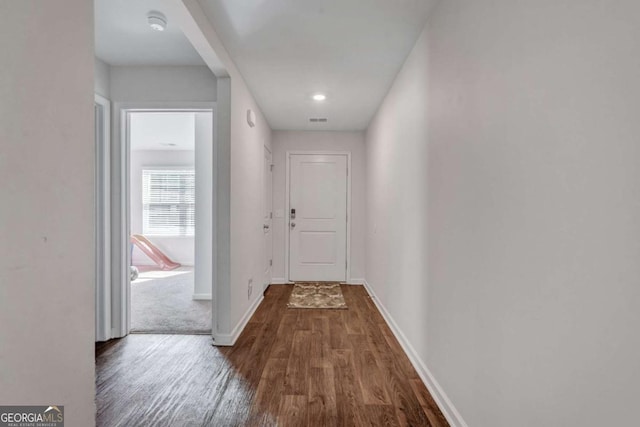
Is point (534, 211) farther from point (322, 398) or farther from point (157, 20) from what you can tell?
point (157, 20)

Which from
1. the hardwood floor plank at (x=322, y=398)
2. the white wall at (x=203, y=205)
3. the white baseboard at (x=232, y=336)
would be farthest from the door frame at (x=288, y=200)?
the hardwood floor plank at (x=322, y=398)

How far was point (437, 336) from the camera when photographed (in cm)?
192

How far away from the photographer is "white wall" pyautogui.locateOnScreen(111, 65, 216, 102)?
9.45 feet

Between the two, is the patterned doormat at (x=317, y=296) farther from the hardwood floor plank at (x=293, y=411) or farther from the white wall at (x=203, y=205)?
the hardwood floor plank at (x=293, y=411)

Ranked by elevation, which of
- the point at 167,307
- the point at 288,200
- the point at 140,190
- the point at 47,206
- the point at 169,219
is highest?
the point at 140,190

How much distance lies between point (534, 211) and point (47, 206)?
1.48 m

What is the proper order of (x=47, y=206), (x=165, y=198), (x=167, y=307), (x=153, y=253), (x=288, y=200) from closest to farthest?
1. (x=47, y=206)
2. (x=167, y=307)
3. (x=288, y=200)
4. (x=153, y=253)
5. (x=165, y=198)

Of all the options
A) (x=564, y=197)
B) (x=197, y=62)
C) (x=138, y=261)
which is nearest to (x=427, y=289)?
(x=564, y=197)

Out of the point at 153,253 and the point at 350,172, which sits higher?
the point at 350,172

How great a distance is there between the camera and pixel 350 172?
16.5 ft

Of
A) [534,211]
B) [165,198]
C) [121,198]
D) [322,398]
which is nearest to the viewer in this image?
[534,211]

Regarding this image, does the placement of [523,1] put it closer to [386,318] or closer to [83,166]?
[83,166]

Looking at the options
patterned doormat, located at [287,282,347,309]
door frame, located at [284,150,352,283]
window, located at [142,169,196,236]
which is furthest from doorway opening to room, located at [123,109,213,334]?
door frame, located at [284,150,352,283]

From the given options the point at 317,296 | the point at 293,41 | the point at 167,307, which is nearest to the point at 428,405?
the point at 317,296
